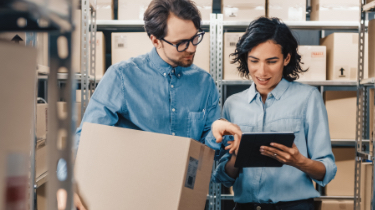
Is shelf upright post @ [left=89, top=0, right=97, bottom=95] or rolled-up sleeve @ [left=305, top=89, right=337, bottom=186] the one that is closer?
rolled-up sleeve @ [left=305, top=89, right=337, bottom=186]

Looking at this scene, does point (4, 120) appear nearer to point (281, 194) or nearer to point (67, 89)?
point (67, 89)

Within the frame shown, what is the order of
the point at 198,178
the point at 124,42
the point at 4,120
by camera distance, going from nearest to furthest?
the point at 4,120 → the point at 198,178 → the point at 124,42

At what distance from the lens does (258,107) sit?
1.37 meters

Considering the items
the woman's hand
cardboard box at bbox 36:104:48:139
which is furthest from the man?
cardboard box at bbox 36:104:48:139

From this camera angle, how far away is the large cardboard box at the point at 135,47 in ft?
7.27

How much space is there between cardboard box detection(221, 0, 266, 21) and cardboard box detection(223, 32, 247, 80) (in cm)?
15

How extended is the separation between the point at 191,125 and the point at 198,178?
Answer: 410mm

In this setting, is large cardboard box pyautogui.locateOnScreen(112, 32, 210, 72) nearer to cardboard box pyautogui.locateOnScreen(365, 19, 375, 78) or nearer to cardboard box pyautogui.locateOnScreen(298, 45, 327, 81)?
cardboard box pyautogui.locateOnScreen(298, 45, 327, 81)

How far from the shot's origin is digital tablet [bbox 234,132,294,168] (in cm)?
106

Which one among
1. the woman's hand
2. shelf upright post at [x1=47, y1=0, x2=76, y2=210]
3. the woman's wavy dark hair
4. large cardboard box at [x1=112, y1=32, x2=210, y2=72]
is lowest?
the woman's hand

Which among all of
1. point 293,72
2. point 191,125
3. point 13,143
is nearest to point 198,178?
point 191,125

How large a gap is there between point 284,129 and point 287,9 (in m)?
1.28

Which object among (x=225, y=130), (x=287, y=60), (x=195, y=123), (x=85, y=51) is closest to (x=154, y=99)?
(x=195, y=123)

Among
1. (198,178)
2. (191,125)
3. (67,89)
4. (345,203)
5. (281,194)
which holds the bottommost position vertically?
(345,203)
